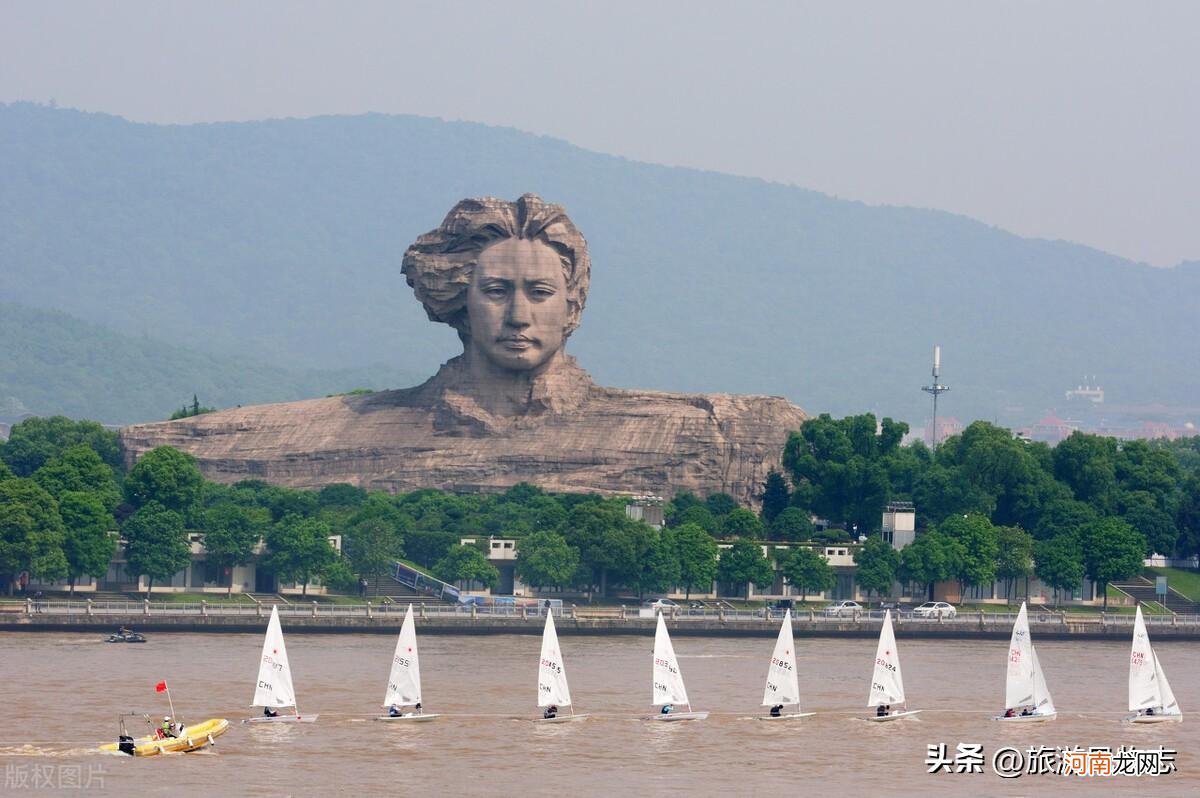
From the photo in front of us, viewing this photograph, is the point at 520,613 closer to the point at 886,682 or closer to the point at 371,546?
the point at 371,546

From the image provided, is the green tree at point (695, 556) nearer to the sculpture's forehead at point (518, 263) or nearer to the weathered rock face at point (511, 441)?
the weathered rock face at point (511, 441)

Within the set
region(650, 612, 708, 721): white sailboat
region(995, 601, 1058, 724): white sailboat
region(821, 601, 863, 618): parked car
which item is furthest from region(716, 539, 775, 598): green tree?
region(650, 612, 708, 721): white sailboat

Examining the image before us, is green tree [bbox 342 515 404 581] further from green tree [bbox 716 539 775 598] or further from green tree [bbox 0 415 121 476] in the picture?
green tree [bbox 0 415 121 476]

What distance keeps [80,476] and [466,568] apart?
1916 centimetres

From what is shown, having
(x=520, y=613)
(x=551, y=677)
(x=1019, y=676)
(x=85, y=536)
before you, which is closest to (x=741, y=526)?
(x=520, y=613)

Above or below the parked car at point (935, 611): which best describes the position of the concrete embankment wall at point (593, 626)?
below

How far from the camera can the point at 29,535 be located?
108 meters

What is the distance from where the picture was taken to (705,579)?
391 feet

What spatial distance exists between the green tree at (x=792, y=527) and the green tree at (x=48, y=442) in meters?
38.0

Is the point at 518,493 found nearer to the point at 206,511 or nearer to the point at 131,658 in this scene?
the point at 206,511

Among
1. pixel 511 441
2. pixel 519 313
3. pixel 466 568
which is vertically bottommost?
pixel 466 568

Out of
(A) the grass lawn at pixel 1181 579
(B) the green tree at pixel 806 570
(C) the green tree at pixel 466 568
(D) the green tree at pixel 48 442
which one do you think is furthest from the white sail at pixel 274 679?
(D) the green tree at pixel 48 442

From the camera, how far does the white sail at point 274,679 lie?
73.7m

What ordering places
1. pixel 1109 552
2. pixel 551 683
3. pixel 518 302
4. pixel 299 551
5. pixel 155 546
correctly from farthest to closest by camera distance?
pixel 518 302
pixel 1109 552
pixel 299 551
pixel 155 546
pixel 551 683
